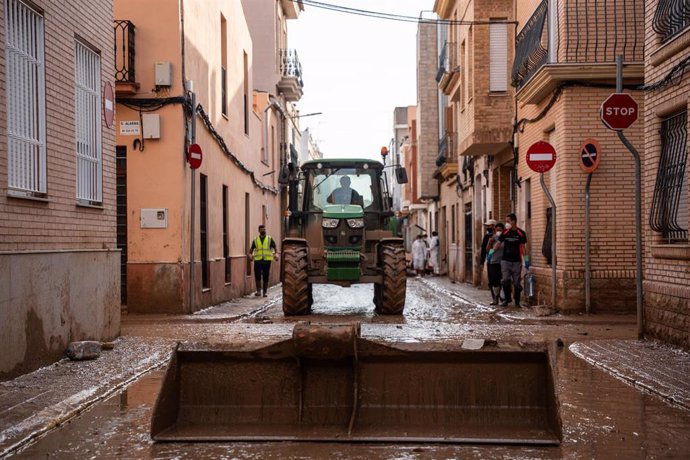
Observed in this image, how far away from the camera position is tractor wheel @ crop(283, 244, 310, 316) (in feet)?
49.4

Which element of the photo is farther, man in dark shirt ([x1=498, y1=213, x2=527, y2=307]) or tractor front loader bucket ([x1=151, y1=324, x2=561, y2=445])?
man in dark shirt ([x1=498, y1=213, x2=527, y2=307])

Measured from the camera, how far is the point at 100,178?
11430mm

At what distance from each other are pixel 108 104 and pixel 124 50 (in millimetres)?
4098

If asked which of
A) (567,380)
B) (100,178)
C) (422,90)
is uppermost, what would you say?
(422,90)

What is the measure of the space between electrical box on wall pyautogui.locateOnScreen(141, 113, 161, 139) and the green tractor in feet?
7.49

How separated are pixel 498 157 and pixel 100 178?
13.5 metres

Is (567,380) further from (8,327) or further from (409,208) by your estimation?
(409,208)

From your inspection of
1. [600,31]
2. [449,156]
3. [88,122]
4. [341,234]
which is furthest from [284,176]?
[449,156]

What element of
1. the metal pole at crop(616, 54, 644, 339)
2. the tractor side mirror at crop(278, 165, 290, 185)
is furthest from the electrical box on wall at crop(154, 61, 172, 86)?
the metal pole at crop(616, 54, 644, 339)

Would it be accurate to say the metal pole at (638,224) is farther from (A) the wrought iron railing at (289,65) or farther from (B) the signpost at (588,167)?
(A) the wrought iron railing at (289,65)

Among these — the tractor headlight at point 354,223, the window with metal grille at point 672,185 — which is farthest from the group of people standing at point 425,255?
the window with metal grille at point 672,185

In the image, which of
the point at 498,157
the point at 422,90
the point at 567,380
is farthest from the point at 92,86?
the point at 422,90

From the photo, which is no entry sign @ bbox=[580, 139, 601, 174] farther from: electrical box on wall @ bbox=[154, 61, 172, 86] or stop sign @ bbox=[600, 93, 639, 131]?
electrical box on wall @ bbox=[154, 61, 172, 86]

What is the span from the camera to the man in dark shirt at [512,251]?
656 inches
